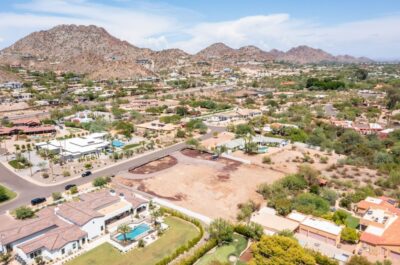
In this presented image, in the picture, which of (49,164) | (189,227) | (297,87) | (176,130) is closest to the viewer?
(189,227)

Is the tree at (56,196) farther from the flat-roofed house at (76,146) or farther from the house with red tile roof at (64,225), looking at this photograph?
the flat-roofed house at (76,146)

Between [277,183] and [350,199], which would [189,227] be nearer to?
[277,183]

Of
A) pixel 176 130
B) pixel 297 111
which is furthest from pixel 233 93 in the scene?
pixel 176 130

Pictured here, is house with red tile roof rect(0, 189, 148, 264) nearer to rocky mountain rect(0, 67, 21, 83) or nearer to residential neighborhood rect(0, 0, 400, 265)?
residential neighborhood rect(0, 0, 400, 265)

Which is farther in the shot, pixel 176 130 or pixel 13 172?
pixel 176 130

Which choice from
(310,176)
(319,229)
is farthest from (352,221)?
(310,176)

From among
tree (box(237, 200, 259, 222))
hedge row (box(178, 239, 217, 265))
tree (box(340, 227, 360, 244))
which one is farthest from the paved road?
tree (box(340, 227, 360, 244))

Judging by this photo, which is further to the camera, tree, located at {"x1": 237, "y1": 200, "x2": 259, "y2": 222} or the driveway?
tree, located at {"x1": 237, "y1": 200, "x2": 259, "y2": 222}
